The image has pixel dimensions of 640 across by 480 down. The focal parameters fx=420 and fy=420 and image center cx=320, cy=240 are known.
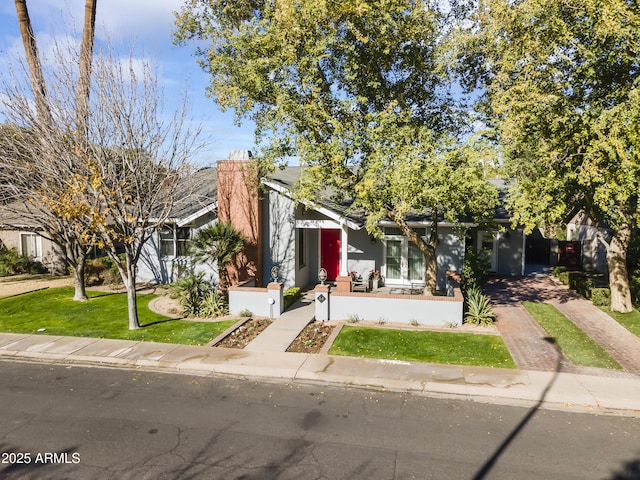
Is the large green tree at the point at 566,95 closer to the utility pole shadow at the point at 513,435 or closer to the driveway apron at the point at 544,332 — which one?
the driveway apron at the point at 544,332

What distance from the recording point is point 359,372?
973cm

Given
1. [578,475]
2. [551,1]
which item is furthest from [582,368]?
[551,1]

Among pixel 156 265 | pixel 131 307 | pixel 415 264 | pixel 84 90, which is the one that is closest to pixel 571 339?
pixel 415 264

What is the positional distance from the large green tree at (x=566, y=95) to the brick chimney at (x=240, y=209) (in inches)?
357

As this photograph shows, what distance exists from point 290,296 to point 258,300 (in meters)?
1.78

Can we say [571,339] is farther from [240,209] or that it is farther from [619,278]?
[240,209]

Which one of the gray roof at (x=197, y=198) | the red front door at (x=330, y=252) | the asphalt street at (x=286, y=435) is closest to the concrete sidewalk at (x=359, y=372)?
the asphalt street at (x=286, y=435)

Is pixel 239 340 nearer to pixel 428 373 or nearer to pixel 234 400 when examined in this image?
pixel 234 400

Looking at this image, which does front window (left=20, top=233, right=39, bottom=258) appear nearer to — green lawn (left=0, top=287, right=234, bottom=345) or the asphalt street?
green lawn (left=0, top=287, right=234, bottom=345)

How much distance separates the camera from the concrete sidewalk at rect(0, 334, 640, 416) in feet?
27.7

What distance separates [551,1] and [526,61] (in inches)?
60.6

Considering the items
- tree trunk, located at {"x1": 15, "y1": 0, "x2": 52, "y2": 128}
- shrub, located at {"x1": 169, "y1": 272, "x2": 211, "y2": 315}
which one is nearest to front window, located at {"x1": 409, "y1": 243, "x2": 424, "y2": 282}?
shrub, located at {"x1": 169, "y1": 272, "x2": 211, "y2": 315}

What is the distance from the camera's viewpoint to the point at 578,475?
596cm

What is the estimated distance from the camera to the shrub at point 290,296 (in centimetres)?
1554
